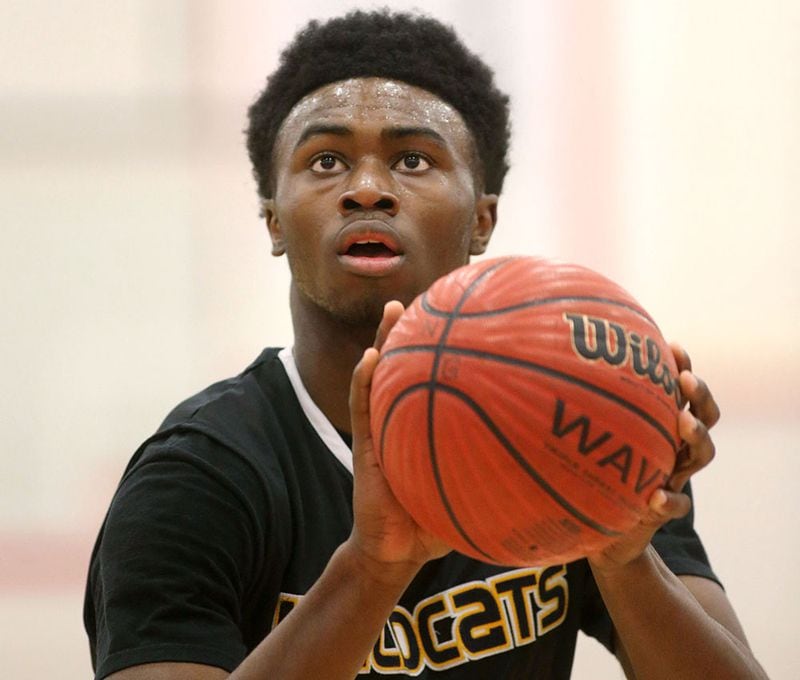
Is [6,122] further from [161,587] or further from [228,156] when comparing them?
[161,587]

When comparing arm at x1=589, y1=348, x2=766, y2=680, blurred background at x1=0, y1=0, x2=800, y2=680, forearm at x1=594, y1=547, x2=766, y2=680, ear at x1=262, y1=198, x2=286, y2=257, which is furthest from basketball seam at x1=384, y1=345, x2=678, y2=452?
blurred background at x1=0, y1=0, x2=800, y2=680

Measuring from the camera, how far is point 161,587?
54.9 inches

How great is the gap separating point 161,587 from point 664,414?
1.96ft

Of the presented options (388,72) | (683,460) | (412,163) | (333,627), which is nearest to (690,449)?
(683,460)

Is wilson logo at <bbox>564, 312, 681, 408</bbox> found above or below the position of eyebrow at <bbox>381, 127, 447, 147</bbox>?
below

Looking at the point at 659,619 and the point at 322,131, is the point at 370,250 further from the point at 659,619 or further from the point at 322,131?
the point at 659,619

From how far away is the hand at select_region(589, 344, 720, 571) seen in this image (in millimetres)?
1187

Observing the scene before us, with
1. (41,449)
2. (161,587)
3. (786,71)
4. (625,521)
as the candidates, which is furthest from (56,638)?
(786,71)

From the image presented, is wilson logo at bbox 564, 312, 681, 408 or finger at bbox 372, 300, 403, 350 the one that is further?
finger at bbox 372, 300, 403, 350

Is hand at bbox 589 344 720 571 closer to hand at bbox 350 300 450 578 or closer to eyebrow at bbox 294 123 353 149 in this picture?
hand at bbox 350 300 450 578

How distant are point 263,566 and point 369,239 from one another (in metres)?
0.43

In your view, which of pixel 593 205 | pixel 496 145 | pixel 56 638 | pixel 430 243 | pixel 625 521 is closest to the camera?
pixel 625 521

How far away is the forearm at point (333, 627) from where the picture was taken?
1274 mm

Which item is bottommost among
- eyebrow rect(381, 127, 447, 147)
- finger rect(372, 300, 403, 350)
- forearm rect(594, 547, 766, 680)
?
forearm rect(594, 547, 766, 680)
